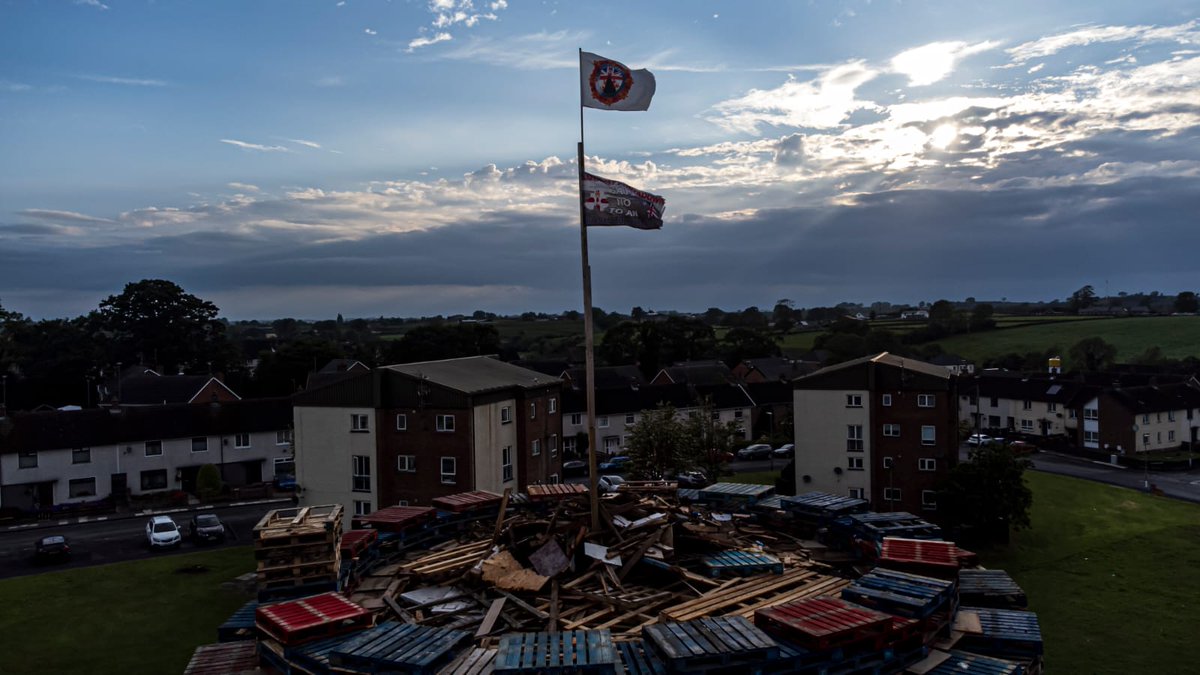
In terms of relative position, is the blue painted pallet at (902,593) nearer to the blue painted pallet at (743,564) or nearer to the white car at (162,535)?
the blue painted pallet at (743,564)

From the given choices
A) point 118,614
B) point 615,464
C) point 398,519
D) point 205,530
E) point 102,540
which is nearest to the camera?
point 398,519

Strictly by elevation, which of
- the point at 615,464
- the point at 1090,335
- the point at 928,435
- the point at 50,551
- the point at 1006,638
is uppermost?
the point at 1090,335

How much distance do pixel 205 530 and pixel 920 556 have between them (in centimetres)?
4167

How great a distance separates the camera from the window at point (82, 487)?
2295 inches

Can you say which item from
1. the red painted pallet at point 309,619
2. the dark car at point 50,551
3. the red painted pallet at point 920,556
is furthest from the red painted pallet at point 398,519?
the dark car at point 50,551

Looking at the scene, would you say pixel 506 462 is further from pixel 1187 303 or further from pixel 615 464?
pixel 1187 303

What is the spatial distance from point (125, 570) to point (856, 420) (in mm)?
42819

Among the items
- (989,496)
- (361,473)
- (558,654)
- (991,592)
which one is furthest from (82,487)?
(989,496)

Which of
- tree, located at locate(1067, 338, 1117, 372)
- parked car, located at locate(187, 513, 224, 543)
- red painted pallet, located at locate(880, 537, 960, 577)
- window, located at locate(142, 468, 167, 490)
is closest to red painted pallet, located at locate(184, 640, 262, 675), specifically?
red painted pallet, located at locate(880, 537, 960, 577)

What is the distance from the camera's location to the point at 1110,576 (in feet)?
128

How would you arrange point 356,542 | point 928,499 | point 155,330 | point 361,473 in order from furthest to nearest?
point 155,330
point 928,499
point 361,473
point 356,542

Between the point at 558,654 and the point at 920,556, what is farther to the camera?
the point at 920,556

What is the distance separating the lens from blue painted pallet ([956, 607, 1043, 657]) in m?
17.2

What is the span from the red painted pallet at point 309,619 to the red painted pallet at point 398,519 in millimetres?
6613
